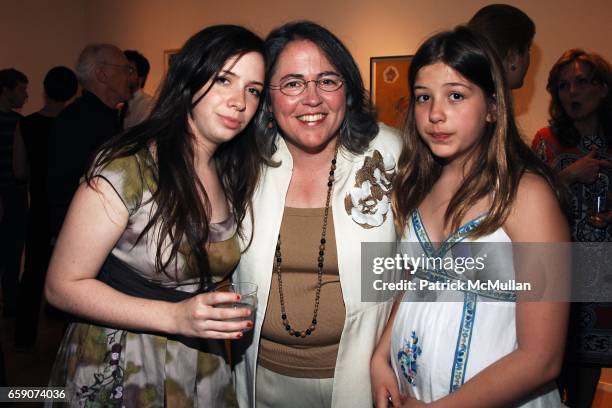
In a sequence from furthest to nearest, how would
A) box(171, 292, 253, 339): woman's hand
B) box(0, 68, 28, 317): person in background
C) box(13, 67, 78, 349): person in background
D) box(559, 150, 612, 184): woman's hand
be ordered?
1. box(0, 68, 28, 317): person in background
2. box(13, 67, 78, 349): person in background
3. box(559, 150, 612, 184): woman's hand
4. box(171, 292, 253, 339): woman's hand

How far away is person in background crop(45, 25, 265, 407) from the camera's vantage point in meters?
1.57

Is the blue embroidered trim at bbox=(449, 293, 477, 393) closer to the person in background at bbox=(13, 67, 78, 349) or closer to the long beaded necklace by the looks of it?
the long beaded necklace

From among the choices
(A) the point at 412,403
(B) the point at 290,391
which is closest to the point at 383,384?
(A) the point at 412,403

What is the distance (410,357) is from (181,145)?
1009 mm

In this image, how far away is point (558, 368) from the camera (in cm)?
155

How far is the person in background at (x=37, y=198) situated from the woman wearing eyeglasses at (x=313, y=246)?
3211 millimetres

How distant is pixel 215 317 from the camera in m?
1.47

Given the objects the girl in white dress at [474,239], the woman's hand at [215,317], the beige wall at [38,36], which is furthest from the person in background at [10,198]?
the girl in white dress at [474,239]

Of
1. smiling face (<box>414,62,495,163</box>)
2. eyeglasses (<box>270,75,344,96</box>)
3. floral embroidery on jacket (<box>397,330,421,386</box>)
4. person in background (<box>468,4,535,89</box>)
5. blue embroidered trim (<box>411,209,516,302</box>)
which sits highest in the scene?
person in background (<box>468,4,535,89</box>)

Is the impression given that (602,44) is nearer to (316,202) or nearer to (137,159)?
(316,202)

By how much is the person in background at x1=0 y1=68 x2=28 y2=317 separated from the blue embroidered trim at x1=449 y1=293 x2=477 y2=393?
509 centimetres

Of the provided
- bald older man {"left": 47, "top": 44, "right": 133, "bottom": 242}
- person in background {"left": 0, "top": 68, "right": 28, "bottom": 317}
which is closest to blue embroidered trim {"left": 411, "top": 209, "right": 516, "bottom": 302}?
bald older man {"left": 47, "top": 44, "right": 133, "bottom": 242}

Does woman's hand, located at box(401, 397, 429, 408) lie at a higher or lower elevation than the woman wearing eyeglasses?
lower

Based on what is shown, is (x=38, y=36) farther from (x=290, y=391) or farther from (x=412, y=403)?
(x=412, y=403)
